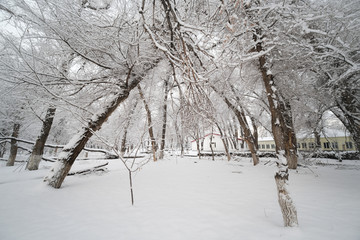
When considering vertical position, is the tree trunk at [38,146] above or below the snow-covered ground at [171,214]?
above

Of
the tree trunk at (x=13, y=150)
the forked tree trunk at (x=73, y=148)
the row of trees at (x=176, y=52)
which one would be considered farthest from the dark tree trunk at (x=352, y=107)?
the tree trunk at (x=13, y=150)

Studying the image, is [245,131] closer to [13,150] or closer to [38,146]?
[38,146]

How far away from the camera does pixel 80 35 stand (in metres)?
3.49

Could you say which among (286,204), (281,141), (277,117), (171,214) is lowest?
(171,214)

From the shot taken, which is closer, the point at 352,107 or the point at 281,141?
the point at 281,141

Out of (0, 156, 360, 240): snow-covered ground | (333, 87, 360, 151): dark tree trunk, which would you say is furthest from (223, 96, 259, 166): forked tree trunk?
(0, 156, 360, 240): snow-covered ground

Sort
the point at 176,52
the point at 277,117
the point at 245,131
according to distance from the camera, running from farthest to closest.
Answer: the point at 245,131 → the point at 277,117 → the point at 176,52

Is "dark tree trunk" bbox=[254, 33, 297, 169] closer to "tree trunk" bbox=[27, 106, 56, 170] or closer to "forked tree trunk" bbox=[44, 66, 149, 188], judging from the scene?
"forked tree trunk" bbox=[44, 66, 149, 188]

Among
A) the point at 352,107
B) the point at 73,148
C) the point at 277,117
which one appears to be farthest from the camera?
the point at 352,107

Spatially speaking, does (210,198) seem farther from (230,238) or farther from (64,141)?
(64,141)

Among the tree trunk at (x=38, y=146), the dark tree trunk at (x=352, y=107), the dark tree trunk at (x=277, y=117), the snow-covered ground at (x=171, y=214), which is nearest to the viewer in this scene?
the snow-covered ground at (x=171, y=214)

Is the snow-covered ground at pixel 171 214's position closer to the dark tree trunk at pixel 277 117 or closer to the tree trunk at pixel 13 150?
the dark tree trunk at pixel 277 117

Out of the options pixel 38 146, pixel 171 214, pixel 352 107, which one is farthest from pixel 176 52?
pixel 38 146

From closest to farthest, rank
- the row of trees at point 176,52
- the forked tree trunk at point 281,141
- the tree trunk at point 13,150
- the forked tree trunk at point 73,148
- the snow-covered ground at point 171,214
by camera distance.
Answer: the snow-covered ground at point 171,214 → the forked tree trunk at point 281,141 → the row of trees at point 176,52 → the forked tree trunk at point 73,148 → the tree trunk at point 13,150
